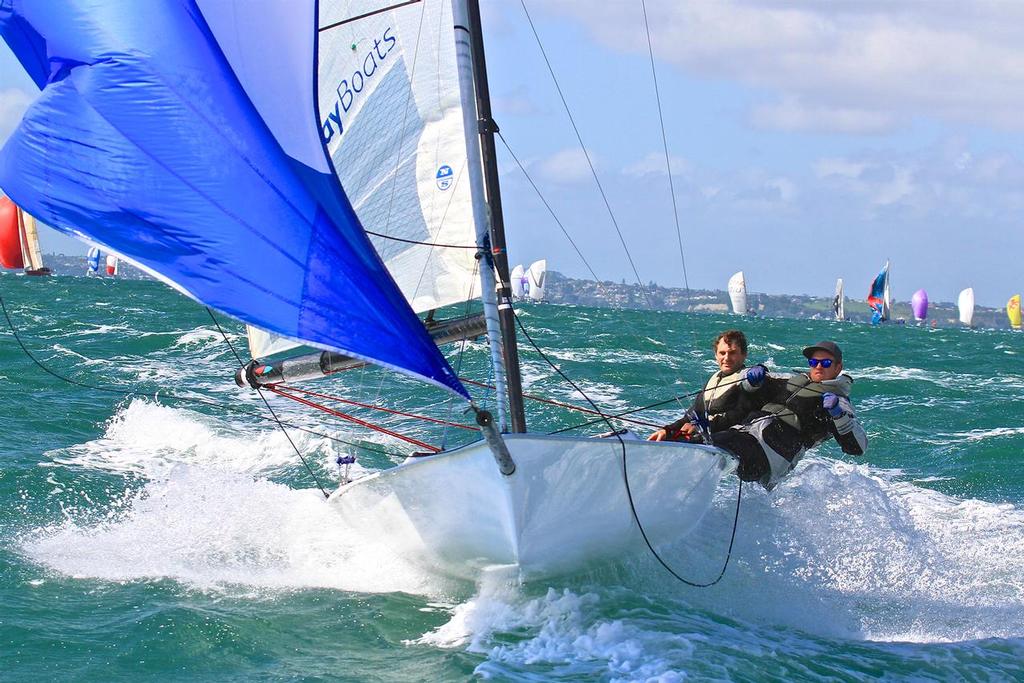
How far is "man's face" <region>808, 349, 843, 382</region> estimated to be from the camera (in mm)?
6668

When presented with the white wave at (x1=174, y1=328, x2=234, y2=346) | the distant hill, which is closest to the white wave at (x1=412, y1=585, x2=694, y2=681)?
the white wave at (x1=174, y1=328, x2=234, y2=346)

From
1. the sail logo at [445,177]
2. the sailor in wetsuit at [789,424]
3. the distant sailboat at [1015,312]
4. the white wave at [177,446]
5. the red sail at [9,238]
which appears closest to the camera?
the sailor in wetsuit at [789,424]

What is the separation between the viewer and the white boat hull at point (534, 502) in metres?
5.29

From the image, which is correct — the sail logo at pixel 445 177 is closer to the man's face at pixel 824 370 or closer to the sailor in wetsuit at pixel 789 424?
the sailor in wetsuit at pixel 789 424

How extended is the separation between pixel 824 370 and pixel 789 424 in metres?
0.36

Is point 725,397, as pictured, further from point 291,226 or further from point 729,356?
point 291,226

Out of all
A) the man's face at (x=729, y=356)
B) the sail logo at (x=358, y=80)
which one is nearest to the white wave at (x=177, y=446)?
the sail logo at (x=358, y=80)

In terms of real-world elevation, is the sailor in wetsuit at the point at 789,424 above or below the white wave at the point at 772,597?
above

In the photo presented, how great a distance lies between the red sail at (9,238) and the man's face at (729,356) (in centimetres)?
3247

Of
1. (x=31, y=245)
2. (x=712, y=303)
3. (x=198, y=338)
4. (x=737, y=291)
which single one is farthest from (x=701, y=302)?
(x=198, y=338)

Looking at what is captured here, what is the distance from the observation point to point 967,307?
232 feet

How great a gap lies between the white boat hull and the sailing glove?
0.45 meters

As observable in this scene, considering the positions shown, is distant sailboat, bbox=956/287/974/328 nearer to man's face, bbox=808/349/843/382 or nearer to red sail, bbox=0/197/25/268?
red sail, bbox=0/197/25/268

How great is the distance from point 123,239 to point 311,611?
216 centimetres
